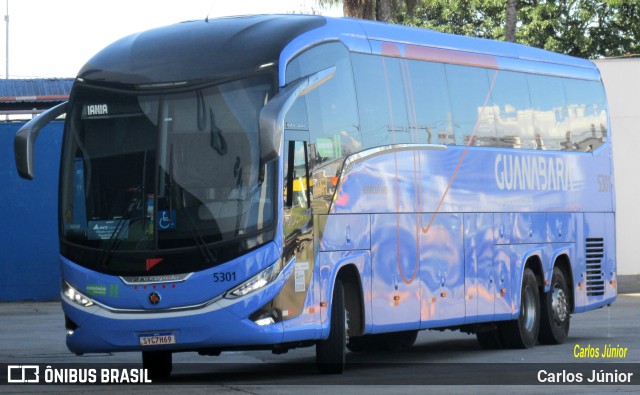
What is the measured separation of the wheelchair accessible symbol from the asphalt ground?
1.54m

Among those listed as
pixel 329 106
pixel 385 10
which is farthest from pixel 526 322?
pixel 385 10

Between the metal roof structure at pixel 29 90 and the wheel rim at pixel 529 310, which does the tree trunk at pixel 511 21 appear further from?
the wheel rim at pixel 529 310

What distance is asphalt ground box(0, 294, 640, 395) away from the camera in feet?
45.1

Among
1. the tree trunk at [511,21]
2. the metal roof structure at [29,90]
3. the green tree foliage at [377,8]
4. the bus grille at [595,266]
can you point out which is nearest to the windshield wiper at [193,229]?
the bus grille at [595,266]

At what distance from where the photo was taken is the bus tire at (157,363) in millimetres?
15500

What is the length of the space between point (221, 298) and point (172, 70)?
93.2 inches

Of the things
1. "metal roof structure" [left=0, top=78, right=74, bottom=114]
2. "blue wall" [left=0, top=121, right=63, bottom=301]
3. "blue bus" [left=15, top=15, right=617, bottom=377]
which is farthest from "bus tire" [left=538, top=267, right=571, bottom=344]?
"metal roof structure" [left=0, top=78, right=74, bottom=114]

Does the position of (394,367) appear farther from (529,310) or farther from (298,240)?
(529,310)

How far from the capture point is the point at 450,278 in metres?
17.9

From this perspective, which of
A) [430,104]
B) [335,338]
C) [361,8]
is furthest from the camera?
[361,8]

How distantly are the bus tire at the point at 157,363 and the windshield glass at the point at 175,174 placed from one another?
176cm

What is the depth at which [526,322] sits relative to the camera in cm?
2033

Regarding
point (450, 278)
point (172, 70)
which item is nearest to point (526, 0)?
point (450, 278)

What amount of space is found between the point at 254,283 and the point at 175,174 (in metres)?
1.31
